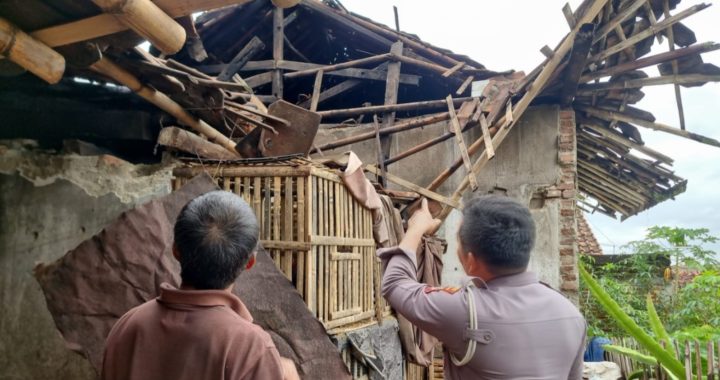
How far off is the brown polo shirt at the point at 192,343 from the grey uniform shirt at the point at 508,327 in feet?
1.89

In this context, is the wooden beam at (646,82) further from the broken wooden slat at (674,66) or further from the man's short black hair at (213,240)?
the man's short black hair at (213,240)

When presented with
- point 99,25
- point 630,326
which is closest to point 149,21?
point 99,25

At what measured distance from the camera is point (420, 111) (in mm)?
7262

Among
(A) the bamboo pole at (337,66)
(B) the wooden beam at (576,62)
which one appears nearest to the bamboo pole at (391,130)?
(A) the bamboo pole at (337,66)

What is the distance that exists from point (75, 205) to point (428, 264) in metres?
3.53

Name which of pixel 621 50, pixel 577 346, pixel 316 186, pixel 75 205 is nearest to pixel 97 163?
pixel 75 205

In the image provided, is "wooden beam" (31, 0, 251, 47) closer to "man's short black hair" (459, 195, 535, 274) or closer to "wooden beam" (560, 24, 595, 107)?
"man's short black hair" (459, 195, 535, 274)

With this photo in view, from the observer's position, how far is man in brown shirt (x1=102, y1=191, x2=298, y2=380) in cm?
137

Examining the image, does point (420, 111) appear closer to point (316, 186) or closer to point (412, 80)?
point (412, 80)

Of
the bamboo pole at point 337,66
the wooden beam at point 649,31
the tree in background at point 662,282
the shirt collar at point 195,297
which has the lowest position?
the tree in background at point 662,282

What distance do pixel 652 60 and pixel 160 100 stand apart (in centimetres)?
511

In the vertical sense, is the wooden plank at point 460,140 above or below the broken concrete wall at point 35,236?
above

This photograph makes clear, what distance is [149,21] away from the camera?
196 cm

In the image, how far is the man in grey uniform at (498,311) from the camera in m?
1.59
